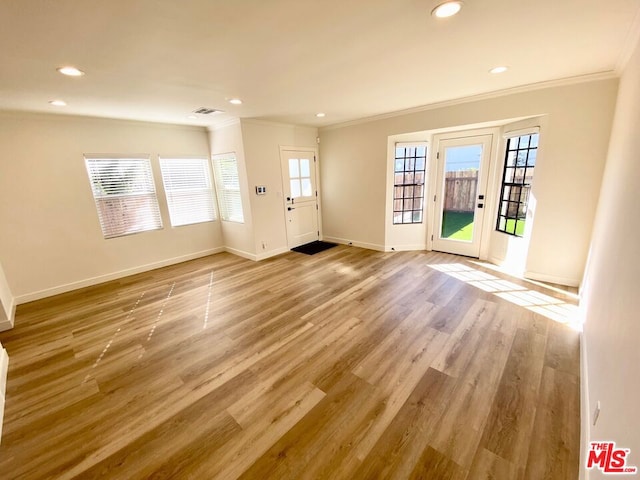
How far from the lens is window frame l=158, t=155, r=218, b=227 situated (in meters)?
4.83

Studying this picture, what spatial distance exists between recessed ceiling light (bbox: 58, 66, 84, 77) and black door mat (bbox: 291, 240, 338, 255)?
3986 mm

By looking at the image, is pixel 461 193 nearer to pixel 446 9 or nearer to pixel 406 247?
pixel 406 247

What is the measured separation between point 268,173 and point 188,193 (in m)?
1.67

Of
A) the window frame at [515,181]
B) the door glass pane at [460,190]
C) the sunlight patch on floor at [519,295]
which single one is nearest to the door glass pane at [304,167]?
the door glass pane at [460,190]

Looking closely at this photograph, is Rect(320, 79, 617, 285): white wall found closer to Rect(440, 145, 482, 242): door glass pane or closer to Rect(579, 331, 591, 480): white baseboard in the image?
Rect(440, 145, 482, 242): door glass pane

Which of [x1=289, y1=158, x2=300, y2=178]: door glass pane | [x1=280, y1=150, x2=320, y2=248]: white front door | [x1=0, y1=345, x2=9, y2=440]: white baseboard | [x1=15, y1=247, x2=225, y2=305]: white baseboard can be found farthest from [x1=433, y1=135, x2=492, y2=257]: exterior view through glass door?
[x1=0, y1=345, x2=9, y2=440]: white baseboard

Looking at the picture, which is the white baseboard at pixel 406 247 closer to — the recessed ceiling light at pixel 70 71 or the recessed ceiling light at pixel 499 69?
the recessed ceiling light at pixel 499 69

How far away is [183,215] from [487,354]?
5.28m

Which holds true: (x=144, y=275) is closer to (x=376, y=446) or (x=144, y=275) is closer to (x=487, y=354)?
(x=376, y=446)

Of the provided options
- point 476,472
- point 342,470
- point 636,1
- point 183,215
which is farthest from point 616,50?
point 183,215

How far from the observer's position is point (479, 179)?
432 centimetres

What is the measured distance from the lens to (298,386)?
2.02 m

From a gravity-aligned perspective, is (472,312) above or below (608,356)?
below

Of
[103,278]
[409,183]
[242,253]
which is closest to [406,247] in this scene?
[409,183]
